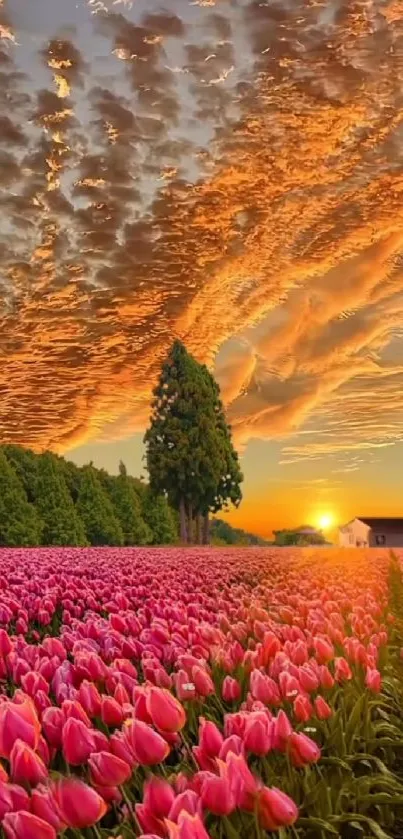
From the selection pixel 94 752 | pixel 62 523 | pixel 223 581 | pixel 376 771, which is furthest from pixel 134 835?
pixel 62 523

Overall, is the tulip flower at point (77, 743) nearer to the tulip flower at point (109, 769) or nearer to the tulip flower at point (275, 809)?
the tulip flower at point (109, 769)

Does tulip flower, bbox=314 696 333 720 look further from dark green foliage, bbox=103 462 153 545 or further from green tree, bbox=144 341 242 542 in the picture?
dark green foliage, bbox=103 462 153 545

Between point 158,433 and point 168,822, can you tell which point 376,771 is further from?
point 158,433

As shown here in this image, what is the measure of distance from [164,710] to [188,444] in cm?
4235

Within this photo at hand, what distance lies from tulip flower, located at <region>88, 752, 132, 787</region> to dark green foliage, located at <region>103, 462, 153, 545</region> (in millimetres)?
44503

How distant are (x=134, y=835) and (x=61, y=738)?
58 cm

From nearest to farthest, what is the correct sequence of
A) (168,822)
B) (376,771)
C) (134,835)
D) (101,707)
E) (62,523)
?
(168,822) → (134,835) → (101,707) → (376,771) → (62,523)

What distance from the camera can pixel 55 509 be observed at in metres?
40.9

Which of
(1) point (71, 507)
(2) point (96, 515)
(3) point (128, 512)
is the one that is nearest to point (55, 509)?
(1) point (71, 507)

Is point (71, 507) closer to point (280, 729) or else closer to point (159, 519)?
point (159, 519)

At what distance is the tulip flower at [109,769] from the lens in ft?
8.96

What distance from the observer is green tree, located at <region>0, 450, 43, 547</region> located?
3862 cm

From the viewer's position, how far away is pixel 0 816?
247cm

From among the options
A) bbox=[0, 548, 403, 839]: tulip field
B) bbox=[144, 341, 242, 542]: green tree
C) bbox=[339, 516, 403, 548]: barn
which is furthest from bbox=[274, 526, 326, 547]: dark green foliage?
bbox=[0, 548, 403, 839]: tulip field
